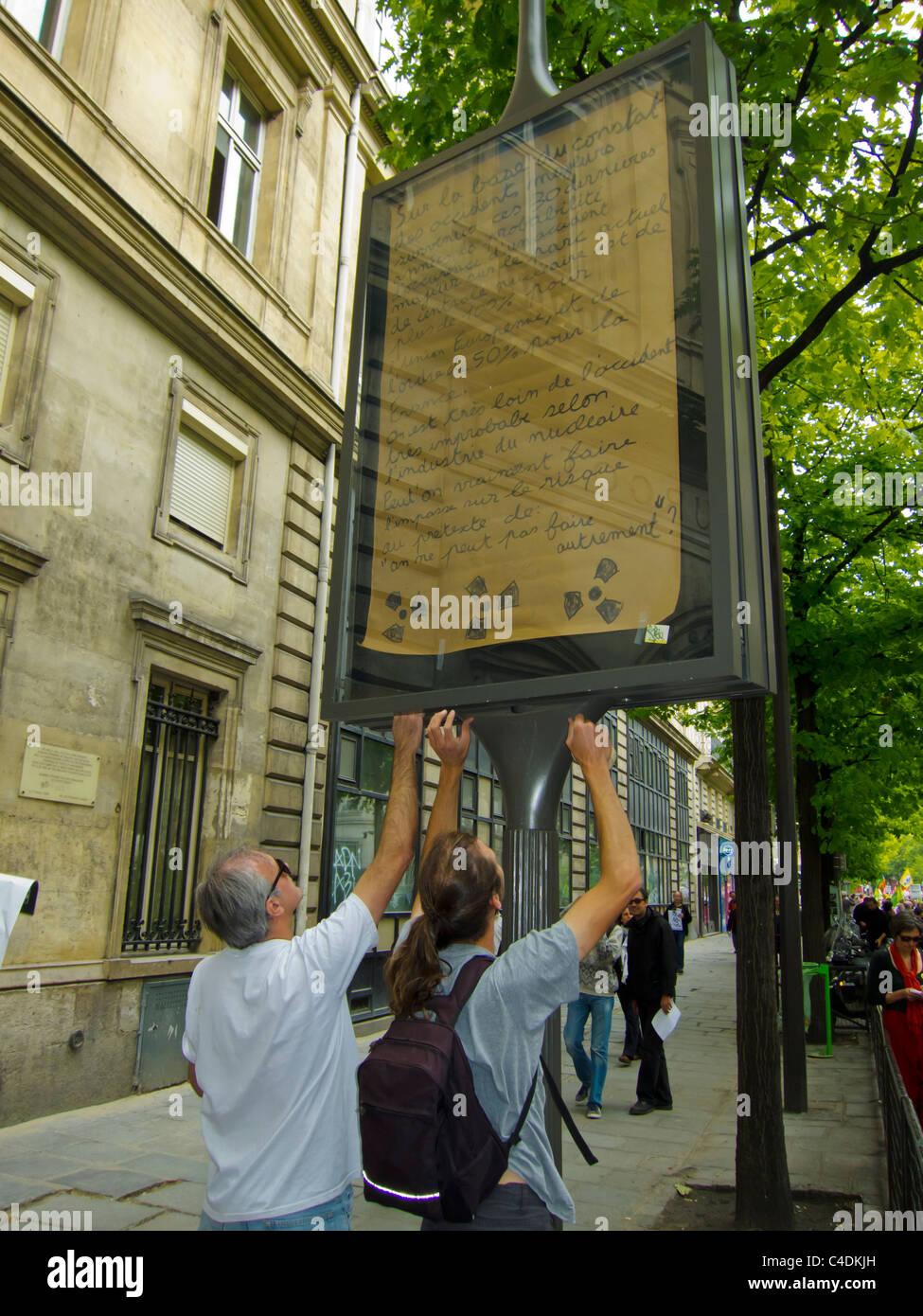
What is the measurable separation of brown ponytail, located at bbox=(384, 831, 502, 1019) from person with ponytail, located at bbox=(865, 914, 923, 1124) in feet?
20.0

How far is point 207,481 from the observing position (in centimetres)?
1074

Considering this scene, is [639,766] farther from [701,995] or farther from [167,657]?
[167,657]

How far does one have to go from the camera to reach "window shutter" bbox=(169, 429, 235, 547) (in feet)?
33.5

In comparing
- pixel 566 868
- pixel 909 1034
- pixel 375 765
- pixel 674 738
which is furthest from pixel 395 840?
pixel 674 738

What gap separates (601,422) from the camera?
193 cm

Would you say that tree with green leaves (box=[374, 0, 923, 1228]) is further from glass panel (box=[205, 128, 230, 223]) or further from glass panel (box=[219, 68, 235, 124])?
glass panel (box=[219, 68, 235, 124])

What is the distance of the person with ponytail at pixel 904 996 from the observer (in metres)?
7.06

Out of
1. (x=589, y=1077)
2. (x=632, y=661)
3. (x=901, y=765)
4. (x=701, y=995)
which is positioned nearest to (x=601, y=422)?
(x=632, y=661)

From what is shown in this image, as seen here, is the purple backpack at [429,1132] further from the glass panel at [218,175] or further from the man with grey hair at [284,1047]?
the glass panel at [218,175]

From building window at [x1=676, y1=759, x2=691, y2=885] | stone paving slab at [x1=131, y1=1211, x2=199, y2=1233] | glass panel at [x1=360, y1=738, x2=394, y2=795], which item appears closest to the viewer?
stone paving slab at [x1=131, y1=1211, x2=199, y2=1233]

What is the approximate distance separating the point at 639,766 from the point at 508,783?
30.5 meters

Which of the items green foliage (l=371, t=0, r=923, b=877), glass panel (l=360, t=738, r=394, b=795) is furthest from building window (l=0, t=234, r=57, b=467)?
glass panel (l=360, t=738, r=394, b=795)

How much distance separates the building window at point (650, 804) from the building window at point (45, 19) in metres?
23.2

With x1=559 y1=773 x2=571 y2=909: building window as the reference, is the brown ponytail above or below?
below
